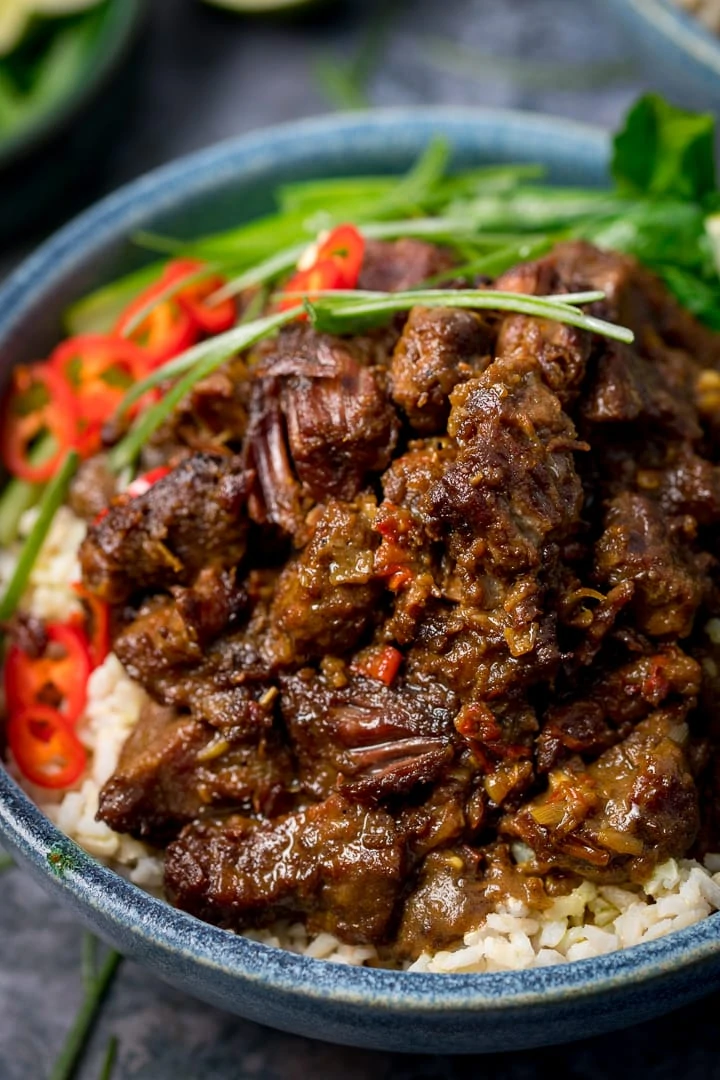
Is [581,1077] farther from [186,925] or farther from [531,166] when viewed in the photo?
[531,166]

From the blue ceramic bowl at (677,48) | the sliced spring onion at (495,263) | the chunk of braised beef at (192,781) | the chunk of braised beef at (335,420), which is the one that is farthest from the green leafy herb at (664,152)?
the chunk of braised beef at (192,781)

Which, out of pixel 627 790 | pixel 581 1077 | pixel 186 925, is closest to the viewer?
pixel 186 925

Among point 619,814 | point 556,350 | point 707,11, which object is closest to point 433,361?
point 556,350

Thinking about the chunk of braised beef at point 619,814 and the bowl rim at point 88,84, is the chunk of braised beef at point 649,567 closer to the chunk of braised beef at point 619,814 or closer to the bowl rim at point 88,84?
the chunk of braised beef at point 619,814

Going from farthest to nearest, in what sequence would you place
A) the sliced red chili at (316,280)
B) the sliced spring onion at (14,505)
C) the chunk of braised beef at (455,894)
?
the sliced spring onion at (14,505), the sliced red chili at (316,280), the chunk of braised beef at (455,894)

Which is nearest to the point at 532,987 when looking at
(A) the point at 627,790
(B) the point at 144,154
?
(A) the point at 627,790

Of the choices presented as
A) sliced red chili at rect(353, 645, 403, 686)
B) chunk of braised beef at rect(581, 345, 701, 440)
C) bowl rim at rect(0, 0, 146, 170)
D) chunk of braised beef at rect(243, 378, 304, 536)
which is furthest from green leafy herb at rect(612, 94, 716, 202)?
bowl rim at rect(0, 0, 146, 170)

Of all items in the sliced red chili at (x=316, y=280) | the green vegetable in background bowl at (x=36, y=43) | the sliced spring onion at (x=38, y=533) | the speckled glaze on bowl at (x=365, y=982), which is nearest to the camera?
the speckled glaze on bowl at (x=365, y=982)
